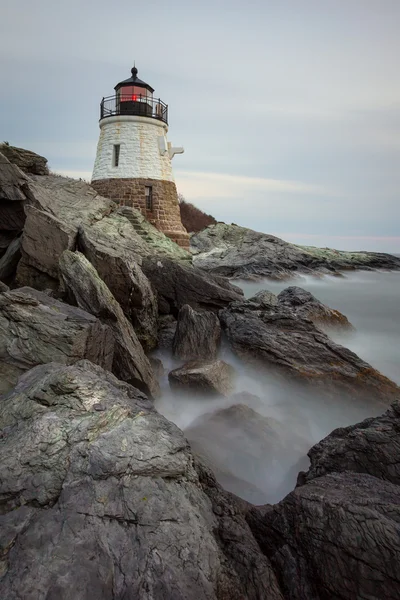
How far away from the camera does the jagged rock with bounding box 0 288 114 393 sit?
686cm

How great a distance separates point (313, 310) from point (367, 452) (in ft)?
31.6

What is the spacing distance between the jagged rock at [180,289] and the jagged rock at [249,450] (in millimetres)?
5405

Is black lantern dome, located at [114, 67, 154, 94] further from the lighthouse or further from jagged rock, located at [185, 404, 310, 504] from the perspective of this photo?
jagged rock, located at [185, 404, 310, 504]

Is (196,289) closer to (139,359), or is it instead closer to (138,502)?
(139,359)

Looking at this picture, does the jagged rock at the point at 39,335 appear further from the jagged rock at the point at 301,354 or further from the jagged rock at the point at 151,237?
the jagged rock at the point at 151,237

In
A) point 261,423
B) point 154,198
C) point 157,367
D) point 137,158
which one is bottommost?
point 261,423

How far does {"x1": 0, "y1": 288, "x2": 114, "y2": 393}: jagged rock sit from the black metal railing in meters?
19.6

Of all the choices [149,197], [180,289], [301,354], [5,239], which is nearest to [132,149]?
[149,197]

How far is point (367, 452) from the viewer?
5973mm

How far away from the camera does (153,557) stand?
149 inches

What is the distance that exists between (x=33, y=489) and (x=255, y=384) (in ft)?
25.7

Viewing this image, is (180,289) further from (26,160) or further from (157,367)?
(26,160)

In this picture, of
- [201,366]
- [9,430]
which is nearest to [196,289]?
[201,366]

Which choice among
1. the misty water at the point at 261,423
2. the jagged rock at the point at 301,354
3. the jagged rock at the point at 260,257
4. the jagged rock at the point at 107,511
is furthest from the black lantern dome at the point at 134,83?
the jagged rock at the point at 107,511
